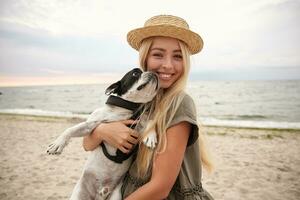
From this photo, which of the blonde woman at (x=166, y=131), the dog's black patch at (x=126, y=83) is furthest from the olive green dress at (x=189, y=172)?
the dog's black patch at (x=126, y=83)

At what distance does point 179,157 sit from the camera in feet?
5.66

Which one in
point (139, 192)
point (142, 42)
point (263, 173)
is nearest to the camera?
point (139, 192)

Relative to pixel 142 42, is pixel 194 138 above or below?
below

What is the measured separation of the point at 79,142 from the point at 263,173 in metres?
6.44

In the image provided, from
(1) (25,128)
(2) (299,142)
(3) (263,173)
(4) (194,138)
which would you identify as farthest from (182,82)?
(1) (25,128)

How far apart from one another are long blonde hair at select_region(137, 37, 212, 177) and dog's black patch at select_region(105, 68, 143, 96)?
0.10 meters

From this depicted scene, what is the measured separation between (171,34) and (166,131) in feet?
2.39

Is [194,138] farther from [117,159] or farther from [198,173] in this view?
[117,159]

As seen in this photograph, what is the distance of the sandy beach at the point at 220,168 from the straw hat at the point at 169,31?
4251mm

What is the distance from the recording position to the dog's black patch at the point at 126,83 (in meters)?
2.30

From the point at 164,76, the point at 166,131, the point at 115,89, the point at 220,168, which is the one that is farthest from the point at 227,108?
the point at 166,131

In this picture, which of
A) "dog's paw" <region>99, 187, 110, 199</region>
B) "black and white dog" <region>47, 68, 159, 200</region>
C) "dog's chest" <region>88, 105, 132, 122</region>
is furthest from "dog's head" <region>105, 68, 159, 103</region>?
"dog's paw" <region>99, 187, 110, 199</region>

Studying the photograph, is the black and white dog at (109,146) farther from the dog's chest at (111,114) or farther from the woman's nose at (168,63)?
the woman's nose at (168,63)

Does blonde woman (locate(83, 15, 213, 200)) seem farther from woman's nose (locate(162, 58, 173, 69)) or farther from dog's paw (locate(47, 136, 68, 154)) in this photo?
dog's paw (locate(47, 136, 68, 154))
